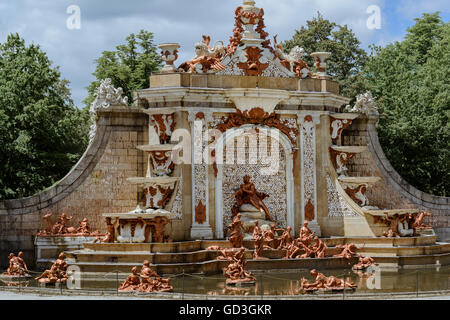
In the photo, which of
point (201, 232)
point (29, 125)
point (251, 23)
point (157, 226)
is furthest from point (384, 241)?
point (29, 125)

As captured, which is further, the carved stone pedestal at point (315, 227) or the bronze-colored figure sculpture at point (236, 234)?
the carved stone pedestal at point (315, 227)

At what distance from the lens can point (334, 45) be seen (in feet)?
144

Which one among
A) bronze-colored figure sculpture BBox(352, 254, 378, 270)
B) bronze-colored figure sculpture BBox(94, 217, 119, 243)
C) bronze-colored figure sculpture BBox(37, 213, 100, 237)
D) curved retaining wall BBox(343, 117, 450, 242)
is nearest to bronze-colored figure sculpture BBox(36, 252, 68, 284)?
bronze-colored figure sculpture BBox(94, 217, 119, 243)

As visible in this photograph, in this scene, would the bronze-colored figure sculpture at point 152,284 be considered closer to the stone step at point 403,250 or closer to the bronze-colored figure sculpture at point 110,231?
the bronze-colored figure sculpture at point 110,231

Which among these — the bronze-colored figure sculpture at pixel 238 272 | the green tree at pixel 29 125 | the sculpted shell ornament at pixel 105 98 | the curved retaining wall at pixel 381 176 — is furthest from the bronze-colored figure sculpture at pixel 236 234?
the green tree at pixel 29 125

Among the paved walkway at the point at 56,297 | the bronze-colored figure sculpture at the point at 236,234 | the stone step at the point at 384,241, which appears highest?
the bronze-colored figure sculpture at the point at 236,234

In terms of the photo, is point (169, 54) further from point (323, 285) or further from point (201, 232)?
point (323, 285)

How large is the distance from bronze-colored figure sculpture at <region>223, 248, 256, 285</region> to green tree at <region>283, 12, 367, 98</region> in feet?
74.7

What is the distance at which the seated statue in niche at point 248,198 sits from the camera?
89.3ft

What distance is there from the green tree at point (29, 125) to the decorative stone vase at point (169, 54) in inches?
264

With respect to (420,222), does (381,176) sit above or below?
above

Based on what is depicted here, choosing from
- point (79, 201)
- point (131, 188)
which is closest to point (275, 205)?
point (131, 188)

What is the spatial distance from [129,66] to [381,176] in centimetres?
1731

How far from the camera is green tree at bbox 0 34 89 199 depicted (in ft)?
101
